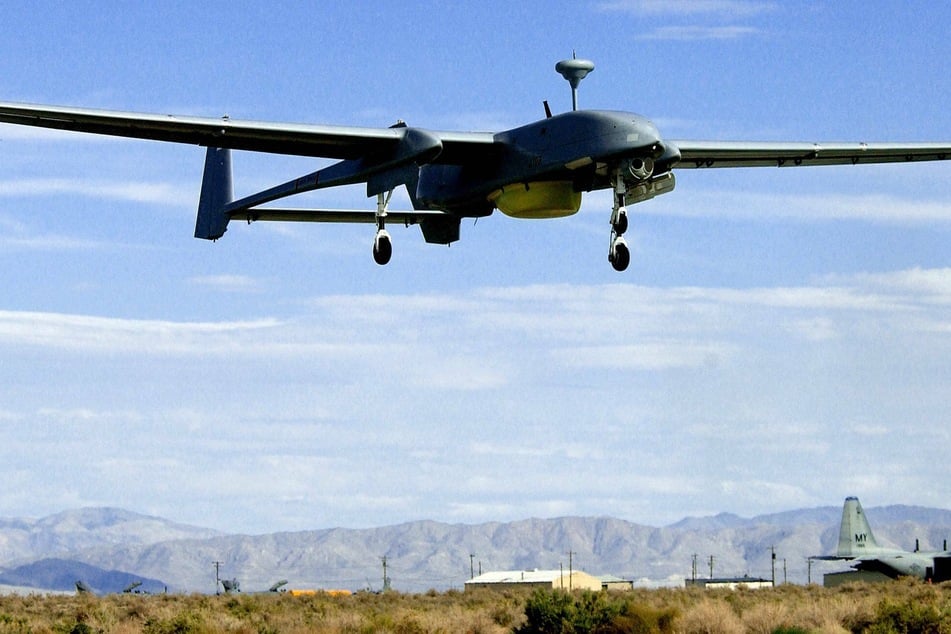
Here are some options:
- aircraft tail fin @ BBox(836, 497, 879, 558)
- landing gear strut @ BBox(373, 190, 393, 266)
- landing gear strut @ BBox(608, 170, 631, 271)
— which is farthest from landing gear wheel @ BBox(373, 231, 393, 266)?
aircraft tail fin @ BBox(836, 497, 879, 558)

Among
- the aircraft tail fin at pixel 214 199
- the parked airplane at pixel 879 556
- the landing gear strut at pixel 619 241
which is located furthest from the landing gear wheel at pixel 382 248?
the parked airplane at pixel 879 556

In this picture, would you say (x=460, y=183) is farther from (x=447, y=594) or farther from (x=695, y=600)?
(x=447, y=594)

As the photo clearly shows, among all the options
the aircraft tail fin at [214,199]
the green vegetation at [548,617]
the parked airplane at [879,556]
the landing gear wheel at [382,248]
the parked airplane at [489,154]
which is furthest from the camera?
the parked airplane at [879,556]

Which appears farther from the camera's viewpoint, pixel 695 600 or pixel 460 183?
pixel 695 600

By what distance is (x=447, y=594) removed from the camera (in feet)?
237

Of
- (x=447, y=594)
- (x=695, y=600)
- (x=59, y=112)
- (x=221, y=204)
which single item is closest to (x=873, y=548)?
(x=447, y=594)

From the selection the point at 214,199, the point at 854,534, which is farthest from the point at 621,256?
the point at 854,534

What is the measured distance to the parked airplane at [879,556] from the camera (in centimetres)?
7253

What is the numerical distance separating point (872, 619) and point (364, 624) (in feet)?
43.9

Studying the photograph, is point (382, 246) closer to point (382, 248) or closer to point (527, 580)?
point (382, 248)

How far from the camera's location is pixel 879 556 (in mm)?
96562

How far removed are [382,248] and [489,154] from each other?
121 inches

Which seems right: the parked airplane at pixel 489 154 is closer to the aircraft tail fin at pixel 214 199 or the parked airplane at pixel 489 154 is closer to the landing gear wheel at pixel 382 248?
the landing gear wheel at pixel 382 248

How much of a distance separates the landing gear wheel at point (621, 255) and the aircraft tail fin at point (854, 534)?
8597cm
